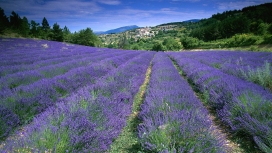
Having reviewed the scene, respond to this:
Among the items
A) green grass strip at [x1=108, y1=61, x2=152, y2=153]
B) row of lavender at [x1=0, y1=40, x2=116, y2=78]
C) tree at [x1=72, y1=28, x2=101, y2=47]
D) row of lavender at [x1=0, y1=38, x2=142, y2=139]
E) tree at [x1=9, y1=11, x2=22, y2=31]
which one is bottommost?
green grass strip at [x1=108, y1=61, x2=152, y2=153]

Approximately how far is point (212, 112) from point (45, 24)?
69.6m

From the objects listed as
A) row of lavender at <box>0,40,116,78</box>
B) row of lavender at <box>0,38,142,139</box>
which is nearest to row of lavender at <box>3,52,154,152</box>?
row of lavender at <box>0,38,142,139</box>

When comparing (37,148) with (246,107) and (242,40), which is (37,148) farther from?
(242,40)

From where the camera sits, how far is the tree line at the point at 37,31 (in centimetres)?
3676

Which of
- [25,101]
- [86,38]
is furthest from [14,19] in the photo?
[25,101]

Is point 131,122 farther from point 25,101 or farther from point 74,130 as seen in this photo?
point 25,101

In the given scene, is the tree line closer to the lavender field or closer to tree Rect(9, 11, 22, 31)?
tree Rect(9, 11, 22, 31)

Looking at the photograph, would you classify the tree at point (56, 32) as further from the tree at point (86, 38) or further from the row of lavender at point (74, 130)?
the row of lavender at point (74, 130)

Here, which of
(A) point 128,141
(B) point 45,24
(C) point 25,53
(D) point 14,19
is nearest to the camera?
(A) point 128,141

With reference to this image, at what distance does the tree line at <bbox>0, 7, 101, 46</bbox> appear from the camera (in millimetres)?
36763

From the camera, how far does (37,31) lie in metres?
46.4

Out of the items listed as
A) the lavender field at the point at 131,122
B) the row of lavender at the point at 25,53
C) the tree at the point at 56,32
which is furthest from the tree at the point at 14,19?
the lavender field at the point at 131,122

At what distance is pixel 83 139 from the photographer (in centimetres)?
187

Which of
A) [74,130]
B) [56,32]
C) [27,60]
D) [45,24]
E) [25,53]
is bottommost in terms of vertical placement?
[74,130]
